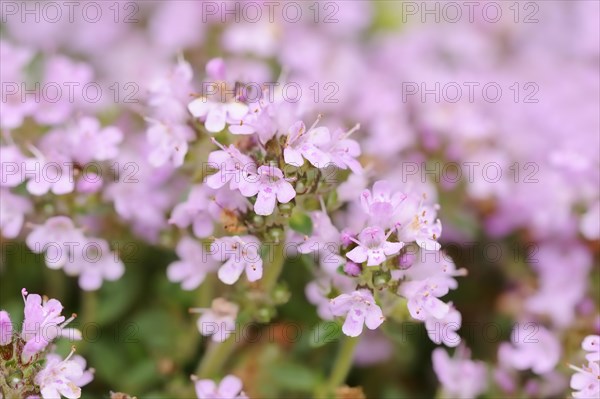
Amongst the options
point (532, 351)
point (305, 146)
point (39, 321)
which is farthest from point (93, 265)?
point (532, 351)

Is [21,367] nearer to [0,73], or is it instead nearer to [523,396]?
[0,73]

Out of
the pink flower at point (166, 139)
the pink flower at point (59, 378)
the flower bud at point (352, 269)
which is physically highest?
the pink flower at point (166, 139)

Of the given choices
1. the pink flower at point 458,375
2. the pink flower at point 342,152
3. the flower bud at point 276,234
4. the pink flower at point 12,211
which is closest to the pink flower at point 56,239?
the pink flower at point 12,211

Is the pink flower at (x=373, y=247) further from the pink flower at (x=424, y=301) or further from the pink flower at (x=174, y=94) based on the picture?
the pink flower at (x=174, y=94)

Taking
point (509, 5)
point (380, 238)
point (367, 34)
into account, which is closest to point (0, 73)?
point (380, 238)

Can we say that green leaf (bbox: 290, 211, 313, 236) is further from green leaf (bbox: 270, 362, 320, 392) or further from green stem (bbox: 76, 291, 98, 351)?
green stem (bbox: 76, 291, 98, 351)

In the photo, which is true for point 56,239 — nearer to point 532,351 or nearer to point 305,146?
point 305,146

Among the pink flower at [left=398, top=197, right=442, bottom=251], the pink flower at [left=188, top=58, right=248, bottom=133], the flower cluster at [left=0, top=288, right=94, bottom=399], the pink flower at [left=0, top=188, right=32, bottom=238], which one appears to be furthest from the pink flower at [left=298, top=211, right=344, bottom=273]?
the pink flower at [left=0, top=188, right=32, bottom=238]
